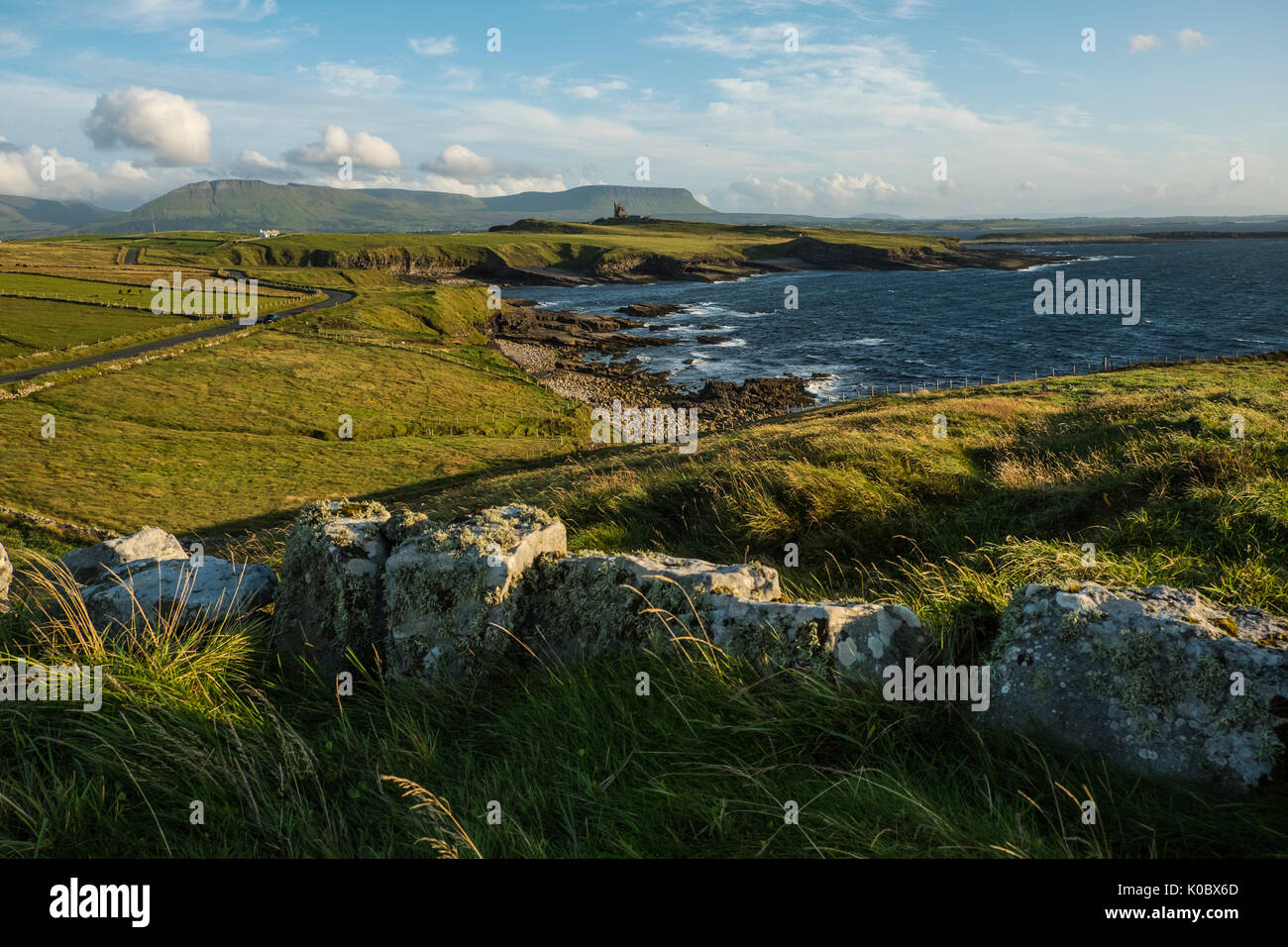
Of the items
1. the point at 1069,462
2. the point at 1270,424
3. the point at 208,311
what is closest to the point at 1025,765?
the point at 1069,462

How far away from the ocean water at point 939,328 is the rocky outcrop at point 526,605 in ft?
216

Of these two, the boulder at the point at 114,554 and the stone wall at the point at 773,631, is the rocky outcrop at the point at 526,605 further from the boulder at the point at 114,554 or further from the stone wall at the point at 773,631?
the boulder at the point at 114,554

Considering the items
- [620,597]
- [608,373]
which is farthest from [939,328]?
[620,597]

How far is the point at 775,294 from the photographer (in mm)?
163000

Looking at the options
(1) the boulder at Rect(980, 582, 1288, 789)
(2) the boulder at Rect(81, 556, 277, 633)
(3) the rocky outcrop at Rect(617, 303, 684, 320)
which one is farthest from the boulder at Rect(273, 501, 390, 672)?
(3) the rocky outcrop at Rect(617, 303, 684, 320)

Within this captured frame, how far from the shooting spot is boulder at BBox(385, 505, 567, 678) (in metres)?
5.79

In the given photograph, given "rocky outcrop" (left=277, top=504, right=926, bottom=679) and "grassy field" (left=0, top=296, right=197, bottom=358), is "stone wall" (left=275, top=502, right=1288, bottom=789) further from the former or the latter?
"grassy field" (left=0, top=296, right=197, bottom=358)

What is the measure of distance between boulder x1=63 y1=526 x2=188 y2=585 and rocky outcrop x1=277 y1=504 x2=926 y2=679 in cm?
354

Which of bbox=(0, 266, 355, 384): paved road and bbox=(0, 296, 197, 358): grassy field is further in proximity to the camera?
bbox=(0, 296, 197, 358): grassy field

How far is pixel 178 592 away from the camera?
6.75 metres

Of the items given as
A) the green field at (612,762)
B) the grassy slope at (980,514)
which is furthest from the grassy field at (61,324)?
the green field at (612,762)
